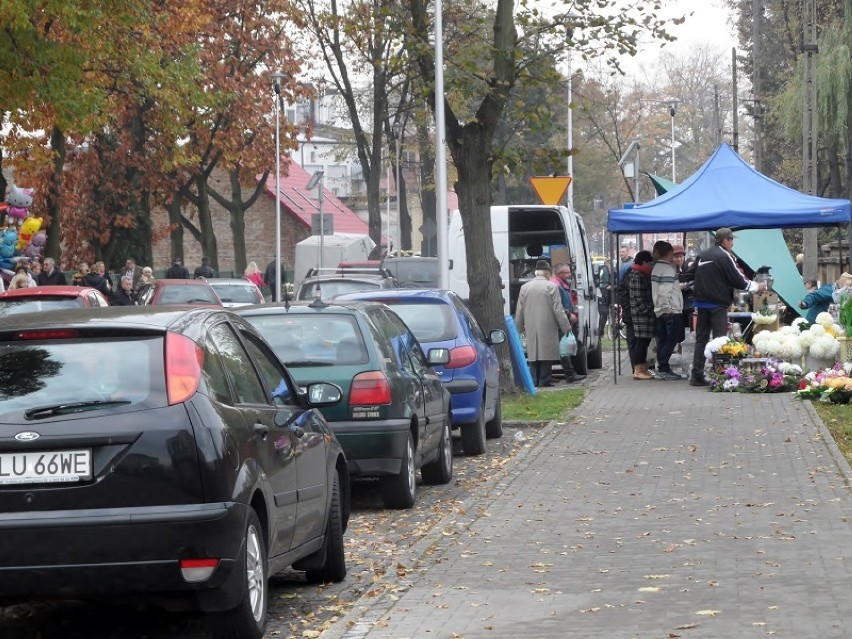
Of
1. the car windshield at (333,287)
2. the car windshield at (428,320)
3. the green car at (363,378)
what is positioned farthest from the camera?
the car windshield at (333,287)

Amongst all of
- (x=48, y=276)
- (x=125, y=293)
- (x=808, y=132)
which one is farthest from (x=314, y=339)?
(x=125, y=293)

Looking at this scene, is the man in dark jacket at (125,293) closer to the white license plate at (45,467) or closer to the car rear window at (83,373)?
the car rear window at (83,373)

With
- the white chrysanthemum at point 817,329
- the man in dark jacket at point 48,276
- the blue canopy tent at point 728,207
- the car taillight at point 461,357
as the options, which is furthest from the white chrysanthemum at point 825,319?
the man in dark jacket at point 48,276

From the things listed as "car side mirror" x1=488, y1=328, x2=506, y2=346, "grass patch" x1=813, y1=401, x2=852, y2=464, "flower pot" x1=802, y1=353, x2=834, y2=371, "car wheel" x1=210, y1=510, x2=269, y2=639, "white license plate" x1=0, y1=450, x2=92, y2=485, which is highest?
"white license plate" x1=0, y1=450, x2=92, y2=485

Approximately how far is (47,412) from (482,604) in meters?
2.36

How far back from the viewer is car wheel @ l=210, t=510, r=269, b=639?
21.4ft

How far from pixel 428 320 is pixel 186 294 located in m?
15.2

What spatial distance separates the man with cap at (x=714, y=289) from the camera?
20969 mm

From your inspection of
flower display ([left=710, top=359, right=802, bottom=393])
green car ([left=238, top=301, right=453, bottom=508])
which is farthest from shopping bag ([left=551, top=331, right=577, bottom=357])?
green car ([left=238, top=301, right=453, bottom=508])

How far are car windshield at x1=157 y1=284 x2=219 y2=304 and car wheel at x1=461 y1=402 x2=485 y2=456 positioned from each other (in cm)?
1470

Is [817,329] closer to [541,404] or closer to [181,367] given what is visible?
[541,404]

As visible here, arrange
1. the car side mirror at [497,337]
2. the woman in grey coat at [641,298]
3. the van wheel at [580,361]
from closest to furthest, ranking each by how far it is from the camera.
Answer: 1. the car side mirror at [497,337]
2. the woman in grey coat at [641,298]
3. the van wheel at [580,361]

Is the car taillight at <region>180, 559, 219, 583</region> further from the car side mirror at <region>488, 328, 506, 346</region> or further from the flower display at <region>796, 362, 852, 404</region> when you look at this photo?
the flower display at <region>796, 362, 852, 404</region>

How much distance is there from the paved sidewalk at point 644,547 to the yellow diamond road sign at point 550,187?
31.5 feet
